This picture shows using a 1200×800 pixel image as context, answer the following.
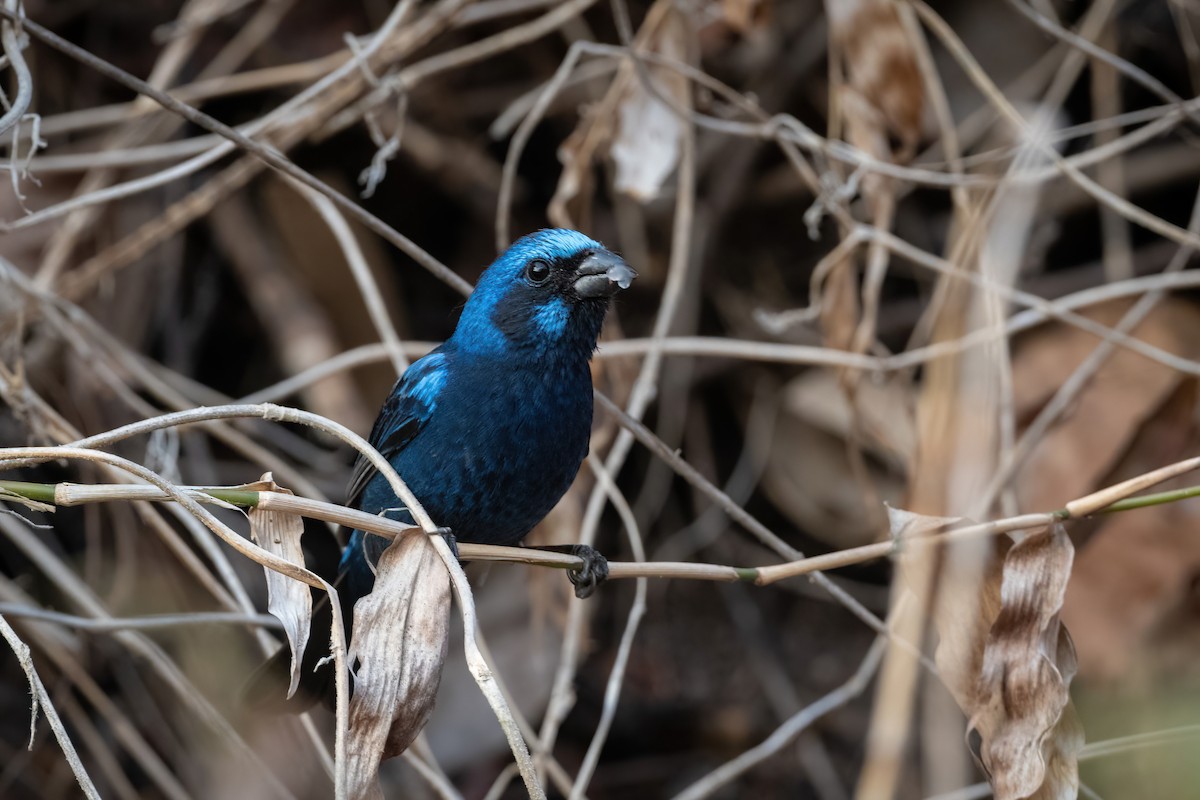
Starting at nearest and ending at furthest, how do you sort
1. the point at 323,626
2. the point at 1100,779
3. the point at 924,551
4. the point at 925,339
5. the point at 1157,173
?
the point at 924,551, the point at 323,626, the point at 1100,779, the point at 925,339, the point at 1157,173

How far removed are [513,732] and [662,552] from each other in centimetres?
264

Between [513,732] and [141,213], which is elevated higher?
[141,213]

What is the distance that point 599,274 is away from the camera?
2.65 m

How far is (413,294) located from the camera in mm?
4516

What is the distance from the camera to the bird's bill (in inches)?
103

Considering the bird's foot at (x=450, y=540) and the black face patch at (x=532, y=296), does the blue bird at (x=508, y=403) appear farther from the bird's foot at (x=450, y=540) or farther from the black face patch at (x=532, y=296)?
the bird's foot at (x=450, y=540)

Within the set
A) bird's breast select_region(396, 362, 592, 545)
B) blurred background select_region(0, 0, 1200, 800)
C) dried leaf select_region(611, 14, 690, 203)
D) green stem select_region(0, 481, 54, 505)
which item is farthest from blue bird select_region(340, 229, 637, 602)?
green stem select_region(0, 481, 54, 505)

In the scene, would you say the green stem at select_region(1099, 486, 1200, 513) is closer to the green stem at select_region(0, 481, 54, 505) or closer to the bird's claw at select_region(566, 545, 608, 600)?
the bird's claw at select_region(566, 545, 608, 600)

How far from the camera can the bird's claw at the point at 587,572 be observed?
2520 mm

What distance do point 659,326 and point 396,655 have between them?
158cm

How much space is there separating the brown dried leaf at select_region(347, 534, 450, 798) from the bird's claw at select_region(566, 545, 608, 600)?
27.3 inches

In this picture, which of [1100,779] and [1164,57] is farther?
[1164,57]

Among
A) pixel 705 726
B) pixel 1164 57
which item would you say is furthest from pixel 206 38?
pixel 1164 57

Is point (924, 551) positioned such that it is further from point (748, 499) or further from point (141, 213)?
point (141, 213)
